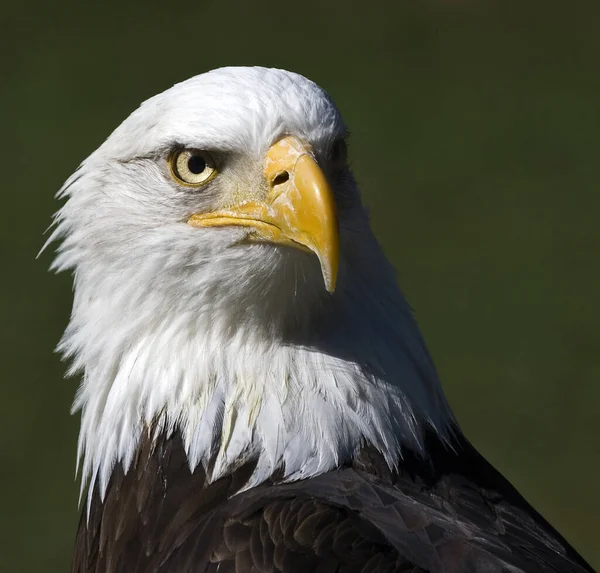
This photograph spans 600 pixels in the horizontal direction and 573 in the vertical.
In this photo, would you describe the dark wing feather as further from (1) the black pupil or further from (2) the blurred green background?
(2) the blurred green background

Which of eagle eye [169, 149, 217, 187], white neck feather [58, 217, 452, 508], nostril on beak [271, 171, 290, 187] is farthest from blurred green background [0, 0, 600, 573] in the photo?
nostril on beak [271, 171, 290, 187]

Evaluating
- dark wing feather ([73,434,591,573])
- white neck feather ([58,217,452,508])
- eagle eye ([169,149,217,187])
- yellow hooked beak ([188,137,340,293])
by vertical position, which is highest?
eagle eye ([169,149,217,187])

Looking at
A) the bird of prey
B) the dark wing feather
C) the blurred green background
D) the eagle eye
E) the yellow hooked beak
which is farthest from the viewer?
the blurred green background

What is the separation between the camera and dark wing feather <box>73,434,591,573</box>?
2.86 metres

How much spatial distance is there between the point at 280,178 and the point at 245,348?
1.55 ft

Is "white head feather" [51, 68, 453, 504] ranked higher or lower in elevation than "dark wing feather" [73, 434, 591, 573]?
higher

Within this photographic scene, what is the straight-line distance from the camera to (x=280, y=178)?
10.3 ft

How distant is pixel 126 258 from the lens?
333cm

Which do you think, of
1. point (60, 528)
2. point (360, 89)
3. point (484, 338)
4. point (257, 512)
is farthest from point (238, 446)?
point (360, 89)

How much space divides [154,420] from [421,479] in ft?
2.38

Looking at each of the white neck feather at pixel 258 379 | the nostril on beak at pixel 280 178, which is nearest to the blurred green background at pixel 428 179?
the white neck feather at pixel 258 379

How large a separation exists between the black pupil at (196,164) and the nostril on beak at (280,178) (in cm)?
21

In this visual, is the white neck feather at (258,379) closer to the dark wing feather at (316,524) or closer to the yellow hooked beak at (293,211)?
the dark wing feather at (316,524)

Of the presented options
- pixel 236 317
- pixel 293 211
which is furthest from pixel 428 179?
pixel 293 211
